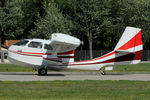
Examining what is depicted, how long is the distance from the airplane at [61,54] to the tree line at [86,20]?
3037cm

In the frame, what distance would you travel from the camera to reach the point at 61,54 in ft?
83.4

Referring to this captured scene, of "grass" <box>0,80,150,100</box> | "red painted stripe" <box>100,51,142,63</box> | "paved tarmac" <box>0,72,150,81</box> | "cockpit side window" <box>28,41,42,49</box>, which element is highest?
"cockpit side window" <box>28,41,42,49</box>

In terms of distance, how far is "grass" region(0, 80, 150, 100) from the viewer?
45.4 ft

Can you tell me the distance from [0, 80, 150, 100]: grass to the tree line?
125 feet

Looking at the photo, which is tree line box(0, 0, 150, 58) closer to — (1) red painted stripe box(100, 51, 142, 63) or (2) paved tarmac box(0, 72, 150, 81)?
→ (1) red painted stripe box(100, 51, 142, 63)

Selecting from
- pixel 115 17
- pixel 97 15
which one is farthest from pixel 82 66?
pixel 115 17

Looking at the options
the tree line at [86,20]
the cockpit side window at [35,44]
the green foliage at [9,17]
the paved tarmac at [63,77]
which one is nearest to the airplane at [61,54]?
the cockpit side window at [35,44]

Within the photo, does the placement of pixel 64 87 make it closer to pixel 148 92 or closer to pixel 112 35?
pixel 148 92

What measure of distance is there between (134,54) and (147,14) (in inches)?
1439

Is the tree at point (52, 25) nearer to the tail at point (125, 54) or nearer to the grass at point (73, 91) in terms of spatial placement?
the tail at point (125, 54)

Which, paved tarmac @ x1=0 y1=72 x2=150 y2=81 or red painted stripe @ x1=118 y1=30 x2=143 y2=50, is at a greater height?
red painted stripe @ x1=118 y1=30 x2=143 y2=50

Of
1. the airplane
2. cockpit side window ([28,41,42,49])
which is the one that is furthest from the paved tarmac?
cockpit side window ([28,41,42,49])

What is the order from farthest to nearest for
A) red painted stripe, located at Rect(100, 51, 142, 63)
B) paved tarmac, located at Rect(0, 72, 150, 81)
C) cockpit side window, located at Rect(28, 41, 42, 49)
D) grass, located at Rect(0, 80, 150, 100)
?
red painted stripe, located at Rect(100, 51, 142, 63)
cockpit side window, located at Rect(28, 41, 42, 49)
paved tarmac, located at Rect(0, 72, 150, 81)
grass, located at Rect(0, 80, 150, 100)

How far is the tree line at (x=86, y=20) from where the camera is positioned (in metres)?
58.8
